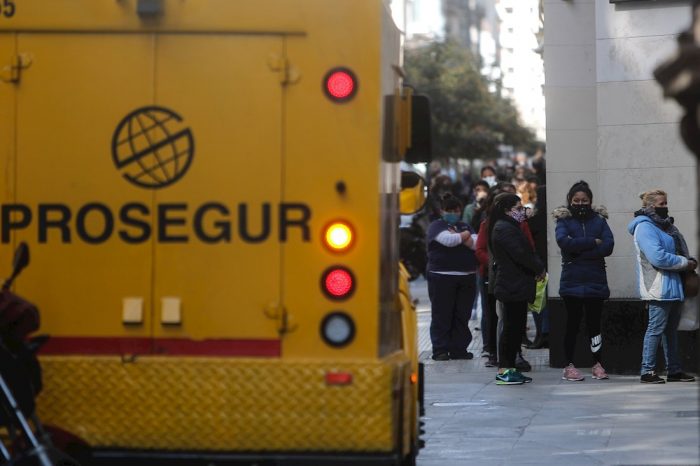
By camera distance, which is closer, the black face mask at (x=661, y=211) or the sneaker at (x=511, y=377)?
the black face mask at (x=661, y=211)

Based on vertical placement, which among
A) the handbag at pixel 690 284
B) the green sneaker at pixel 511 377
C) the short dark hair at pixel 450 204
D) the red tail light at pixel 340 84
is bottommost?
the green sneaker at pixel 511 377

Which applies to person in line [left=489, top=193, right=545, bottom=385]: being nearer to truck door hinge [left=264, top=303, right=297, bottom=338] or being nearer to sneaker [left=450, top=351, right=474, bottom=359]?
sneaker [left=450, top=351, right=474, bottom=359]

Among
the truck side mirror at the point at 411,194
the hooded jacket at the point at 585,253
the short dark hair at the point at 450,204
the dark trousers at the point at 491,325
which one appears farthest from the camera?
the short dark hair at the point at 450,204

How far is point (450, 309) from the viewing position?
16.1 m

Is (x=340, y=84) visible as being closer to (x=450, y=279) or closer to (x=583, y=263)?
(x=583, y=263)

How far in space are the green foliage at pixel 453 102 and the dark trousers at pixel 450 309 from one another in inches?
1434

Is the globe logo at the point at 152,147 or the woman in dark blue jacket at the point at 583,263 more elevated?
the globe logo at the point at 152,147

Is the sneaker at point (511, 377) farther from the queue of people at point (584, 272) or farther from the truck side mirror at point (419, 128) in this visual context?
the truck side mirror at point (419, 128)

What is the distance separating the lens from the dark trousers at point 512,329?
13789mm

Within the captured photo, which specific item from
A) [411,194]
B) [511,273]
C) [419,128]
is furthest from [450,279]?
[419,128]

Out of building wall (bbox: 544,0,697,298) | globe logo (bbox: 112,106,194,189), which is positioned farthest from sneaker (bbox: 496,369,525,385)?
globe logo (bbox: 112,106,194,189)

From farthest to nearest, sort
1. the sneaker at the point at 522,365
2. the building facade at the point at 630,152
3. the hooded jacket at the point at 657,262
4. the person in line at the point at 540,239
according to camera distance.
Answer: the person in line at the point at 540,239 < the sneaker at the point at 522,365 < the building facade at the point at 630,152 < the hooded jacket at the point at 657,262

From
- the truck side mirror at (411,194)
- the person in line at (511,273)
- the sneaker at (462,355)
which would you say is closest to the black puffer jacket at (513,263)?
the person in line at (511,273)

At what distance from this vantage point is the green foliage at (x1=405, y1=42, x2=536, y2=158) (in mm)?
52906
